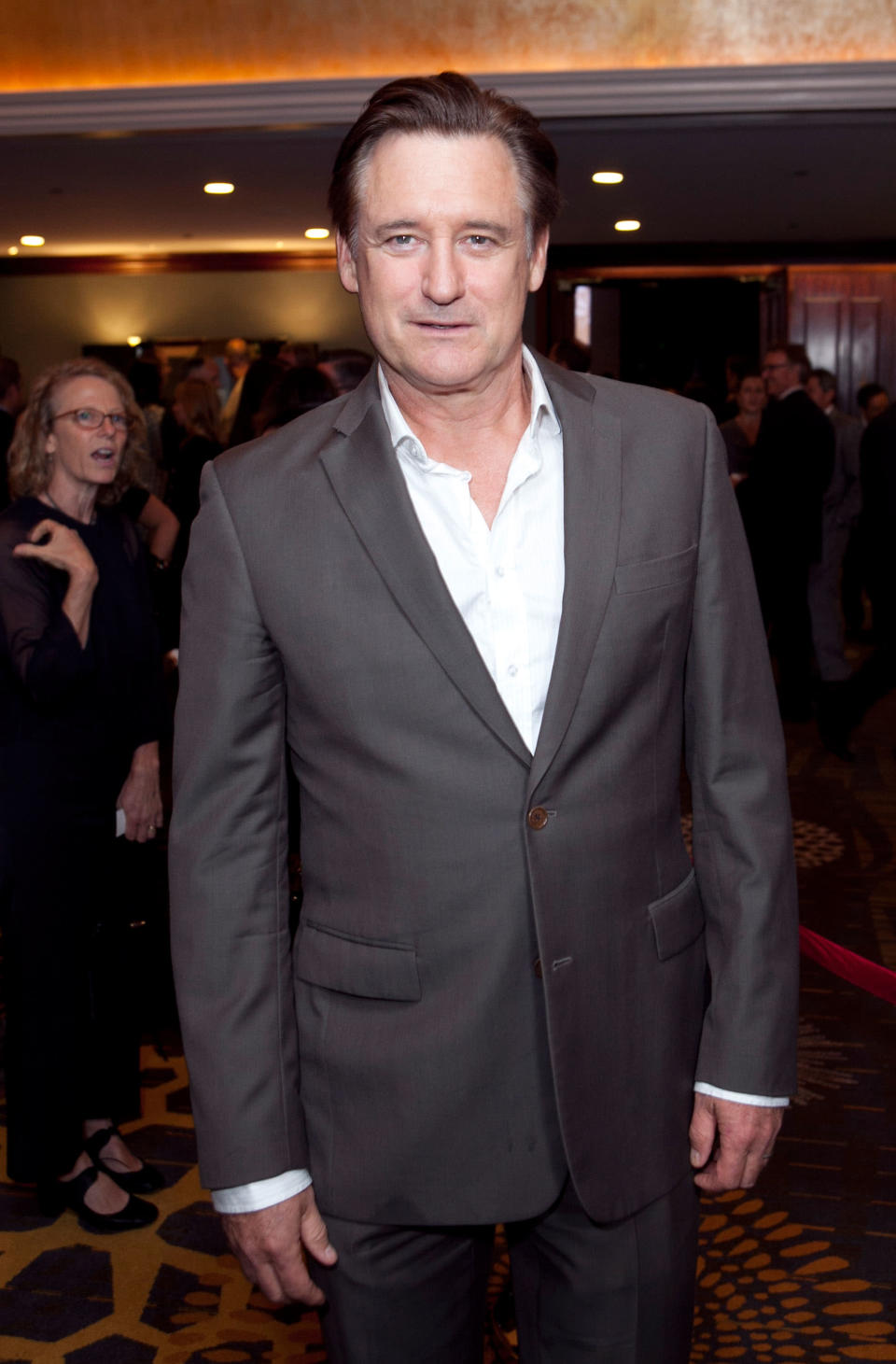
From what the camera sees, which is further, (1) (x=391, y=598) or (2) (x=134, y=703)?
(2) (x=134, y=703)

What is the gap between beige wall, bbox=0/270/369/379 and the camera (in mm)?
13219

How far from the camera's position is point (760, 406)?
7859mm

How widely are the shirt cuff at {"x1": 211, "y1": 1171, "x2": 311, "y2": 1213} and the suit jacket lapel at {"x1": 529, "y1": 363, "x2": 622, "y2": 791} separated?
0.46 m

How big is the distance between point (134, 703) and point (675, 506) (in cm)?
177

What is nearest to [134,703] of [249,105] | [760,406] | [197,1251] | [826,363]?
[197,1251]

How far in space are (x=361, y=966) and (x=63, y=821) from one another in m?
1.58

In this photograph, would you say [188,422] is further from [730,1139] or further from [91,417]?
[730,1139]

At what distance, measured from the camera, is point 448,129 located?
4.10 feet

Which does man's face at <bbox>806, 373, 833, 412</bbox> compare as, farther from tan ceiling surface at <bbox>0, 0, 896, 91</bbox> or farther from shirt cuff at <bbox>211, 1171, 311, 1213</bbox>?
shirt cuff at <bbox>211, 1171, 311, 1213</bbox>

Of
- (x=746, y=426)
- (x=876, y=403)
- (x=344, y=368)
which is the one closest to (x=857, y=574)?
(x=876, y=403)

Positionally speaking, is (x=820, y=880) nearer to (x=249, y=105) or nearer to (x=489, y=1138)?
(x=489, y=1138)

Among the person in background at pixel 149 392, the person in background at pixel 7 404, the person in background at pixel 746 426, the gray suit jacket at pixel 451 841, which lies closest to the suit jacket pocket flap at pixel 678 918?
the gray suit jacket at pixel 451 841

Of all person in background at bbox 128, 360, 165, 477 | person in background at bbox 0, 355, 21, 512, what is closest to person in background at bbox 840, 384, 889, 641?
person in background at bbox 128, 360, 165, 477

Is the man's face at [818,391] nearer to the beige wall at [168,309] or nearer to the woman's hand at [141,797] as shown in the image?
the beige wall at [168,309]
